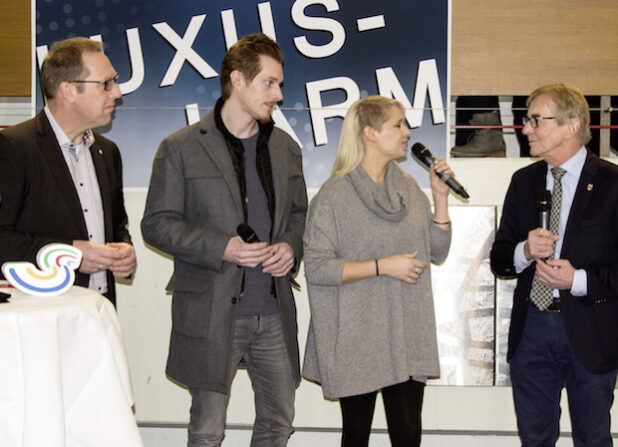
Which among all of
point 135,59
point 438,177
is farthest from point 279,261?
point 135,59

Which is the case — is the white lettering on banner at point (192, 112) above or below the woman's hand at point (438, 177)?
above

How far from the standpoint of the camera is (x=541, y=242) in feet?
7.95

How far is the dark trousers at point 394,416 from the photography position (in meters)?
2.45

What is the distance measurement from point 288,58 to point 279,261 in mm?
1462

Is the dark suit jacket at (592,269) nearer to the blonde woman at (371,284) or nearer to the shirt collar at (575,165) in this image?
the shirt collar at (575,165)

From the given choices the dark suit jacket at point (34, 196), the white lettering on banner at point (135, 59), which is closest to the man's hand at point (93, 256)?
the dark suit jacket at point (34, 196)

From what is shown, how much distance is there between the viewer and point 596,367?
8.06 feet

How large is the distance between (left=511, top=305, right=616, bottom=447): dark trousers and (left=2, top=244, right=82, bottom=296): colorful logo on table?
67.6 inches

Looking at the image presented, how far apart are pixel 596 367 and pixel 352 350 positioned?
92cm

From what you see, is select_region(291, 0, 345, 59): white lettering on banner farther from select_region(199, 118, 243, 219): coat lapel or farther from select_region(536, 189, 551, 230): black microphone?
select_region(536, 189, 551, 230): black microphone

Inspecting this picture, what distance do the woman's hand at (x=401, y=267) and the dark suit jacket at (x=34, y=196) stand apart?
111 centimetres

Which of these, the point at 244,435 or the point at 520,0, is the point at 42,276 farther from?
the point at 520,0

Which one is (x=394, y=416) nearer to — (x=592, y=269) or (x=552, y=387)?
(x=552, y=387)

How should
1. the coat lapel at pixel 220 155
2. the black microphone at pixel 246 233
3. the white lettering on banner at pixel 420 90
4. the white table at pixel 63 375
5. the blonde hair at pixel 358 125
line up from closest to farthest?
the white table at pixel 63 375 < the black microphone at pixel 246 233 < the coat lapel at pixel 220 155 < the blonde hair at pixel 358 125 < the white lettering on banner at pixel 420 90
